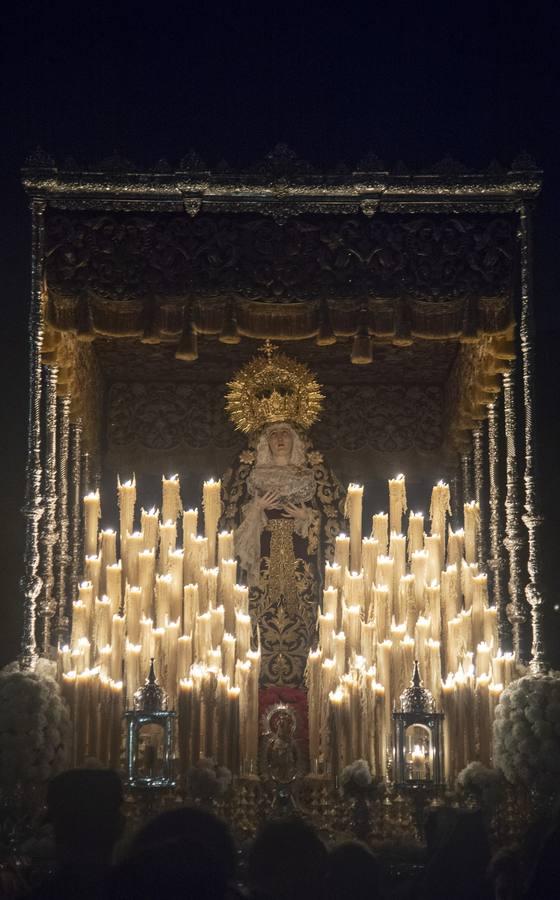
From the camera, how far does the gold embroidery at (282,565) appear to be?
33.5ft

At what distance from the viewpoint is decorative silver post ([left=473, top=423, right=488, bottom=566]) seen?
986 centimetres

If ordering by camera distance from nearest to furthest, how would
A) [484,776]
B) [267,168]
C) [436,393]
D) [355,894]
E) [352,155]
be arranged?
[355,894], [484,776], [267,168], [352,155], [436,393]

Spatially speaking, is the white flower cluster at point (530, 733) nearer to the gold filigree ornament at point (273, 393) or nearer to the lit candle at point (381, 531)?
the lit candle at point (381, 531)

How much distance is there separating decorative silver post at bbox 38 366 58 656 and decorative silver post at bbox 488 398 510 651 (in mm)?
2934

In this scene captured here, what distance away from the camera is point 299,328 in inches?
339

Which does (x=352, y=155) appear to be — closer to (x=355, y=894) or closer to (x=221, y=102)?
(x=221, y=102)

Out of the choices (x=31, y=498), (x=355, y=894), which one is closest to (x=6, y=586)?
(x=31, y=498)

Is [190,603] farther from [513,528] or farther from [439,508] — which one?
[513,528]

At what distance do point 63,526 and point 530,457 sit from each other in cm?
315

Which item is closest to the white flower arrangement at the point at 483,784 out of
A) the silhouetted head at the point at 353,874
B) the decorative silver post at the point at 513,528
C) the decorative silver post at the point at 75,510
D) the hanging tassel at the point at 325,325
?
the decorative silver post at the point at 513,528

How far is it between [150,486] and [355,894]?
7.21m

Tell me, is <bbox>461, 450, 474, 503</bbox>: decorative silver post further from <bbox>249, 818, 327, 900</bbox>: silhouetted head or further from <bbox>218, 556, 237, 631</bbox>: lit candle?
<bbox>249, 818, 327, 900</bbox>: silhouetted head

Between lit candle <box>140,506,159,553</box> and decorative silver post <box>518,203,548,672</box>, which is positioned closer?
decorative silver post <box>518,203,548,672</box>

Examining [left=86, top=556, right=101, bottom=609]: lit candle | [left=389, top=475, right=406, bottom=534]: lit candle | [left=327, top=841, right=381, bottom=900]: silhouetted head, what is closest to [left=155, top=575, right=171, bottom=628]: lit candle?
[left=86, top=556, right=101, bottom=609]: lit candle
